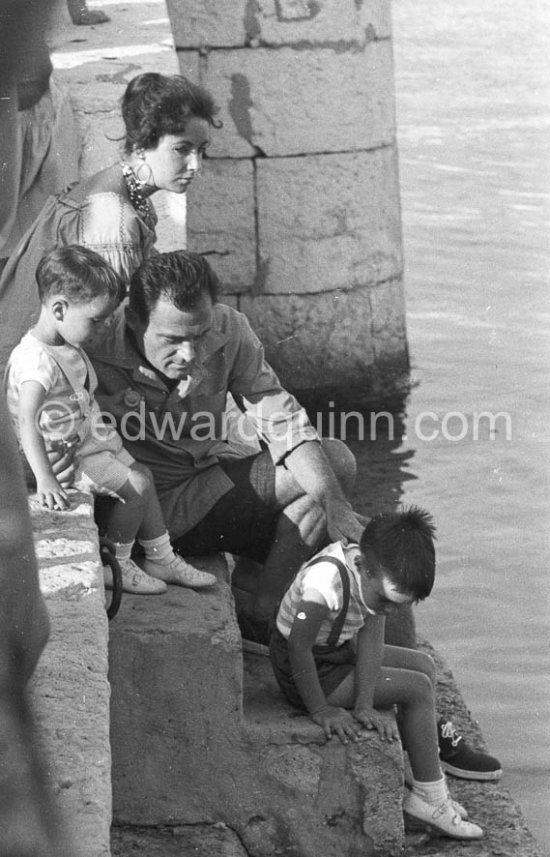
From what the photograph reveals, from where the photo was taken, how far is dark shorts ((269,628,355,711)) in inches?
147

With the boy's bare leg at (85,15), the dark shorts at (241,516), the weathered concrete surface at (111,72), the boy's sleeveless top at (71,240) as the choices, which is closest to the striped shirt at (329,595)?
the dark shorts at (241,516)

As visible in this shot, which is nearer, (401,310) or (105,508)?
(105,508)

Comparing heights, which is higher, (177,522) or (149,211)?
(149,211)

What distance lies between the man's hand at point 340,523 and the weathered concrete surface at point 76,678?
760mm

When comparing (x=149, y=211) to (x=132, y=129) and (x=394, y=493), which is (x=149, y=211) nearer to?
(x=132, y=129)

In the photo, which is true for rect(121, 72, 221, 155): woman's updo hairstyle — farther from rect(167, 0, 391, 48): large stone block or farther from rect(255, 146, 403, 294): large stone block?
rect(255, 146, 403, 294): large stone block

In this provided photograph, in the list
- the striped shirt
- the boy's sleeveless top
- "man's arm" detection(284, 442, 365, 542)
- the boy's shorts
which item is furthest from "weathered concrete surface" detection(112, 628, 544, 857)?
the boy's sleeveless top

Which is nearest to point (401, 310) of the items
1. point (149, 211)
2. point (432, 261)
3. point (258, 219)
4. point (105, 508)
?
point (258, 219)

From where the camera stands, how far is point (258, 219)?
776 cm

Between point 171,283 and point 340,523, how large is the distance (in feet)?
2.61

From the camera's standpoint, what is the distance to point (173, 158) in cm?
433

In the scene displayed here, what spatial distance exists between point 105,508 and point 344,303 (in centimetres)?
462

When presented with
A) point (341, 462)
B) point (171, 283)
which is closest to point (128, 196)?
point (171, 283)

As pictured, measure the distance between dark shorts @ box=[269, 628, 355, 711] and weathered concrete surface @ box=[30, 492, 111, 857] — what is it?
0.64 metres
